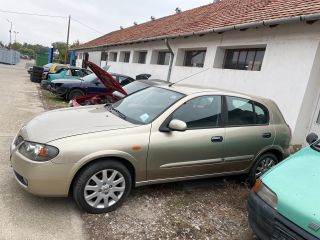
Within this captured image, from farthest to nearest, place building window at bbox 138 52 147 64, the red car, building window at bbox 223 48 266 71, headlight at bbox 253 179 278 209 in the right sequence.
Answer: building window at bbox 138 52 147 64
building window at bbox 223 48 266 71
the red car
headlight at bbox 253 179 278 209

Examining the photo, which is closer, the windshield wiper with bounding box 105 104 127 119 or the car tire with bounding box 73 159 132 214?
the car tire with bounding box 73 159 132 214

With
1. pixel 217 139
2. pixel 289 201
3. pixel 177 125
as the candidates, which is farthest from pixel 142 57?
pixel 289 201

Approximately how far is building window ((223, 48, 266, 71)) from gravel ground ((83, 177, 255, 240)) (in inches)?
200

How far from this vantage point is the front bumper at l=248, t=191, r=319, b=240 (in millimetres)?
2572

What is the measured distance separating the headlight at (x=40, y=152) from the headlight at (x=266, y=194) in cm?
217

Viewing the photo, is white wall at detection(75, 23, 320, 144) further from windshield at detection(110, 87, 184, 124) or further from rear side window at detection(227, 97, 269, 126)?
windshield at detection(110, 87, 184, 124)

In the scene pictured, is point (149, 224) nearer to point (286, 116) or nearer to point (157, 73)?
point (286, 116)

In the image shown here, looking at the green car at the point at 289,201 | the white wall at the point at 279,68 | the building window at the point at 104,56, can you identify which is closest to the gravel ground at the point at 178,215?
the green car at the point at 289,201

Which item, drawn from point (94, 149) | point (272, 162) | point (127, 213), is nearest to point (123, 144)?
point (94, 149)

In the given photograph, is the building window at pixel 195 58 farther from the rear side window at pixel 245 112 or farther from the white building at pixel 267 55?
the rear side window at pixel 245 112

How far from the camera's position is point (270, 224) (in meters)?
2.80

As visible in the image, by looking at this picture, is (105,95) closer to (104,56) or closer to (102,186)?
(102,186)

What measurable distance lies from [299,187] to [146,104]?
2297mm

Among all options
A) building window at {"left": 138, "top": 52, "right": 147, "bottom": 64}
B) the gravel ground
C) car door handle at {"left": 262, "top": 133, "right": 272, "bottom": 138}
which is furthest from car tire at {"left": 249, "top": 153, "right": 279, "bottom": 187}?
building window at {"left": 138, "top": 52, "right": 147, "bottom": 64}
